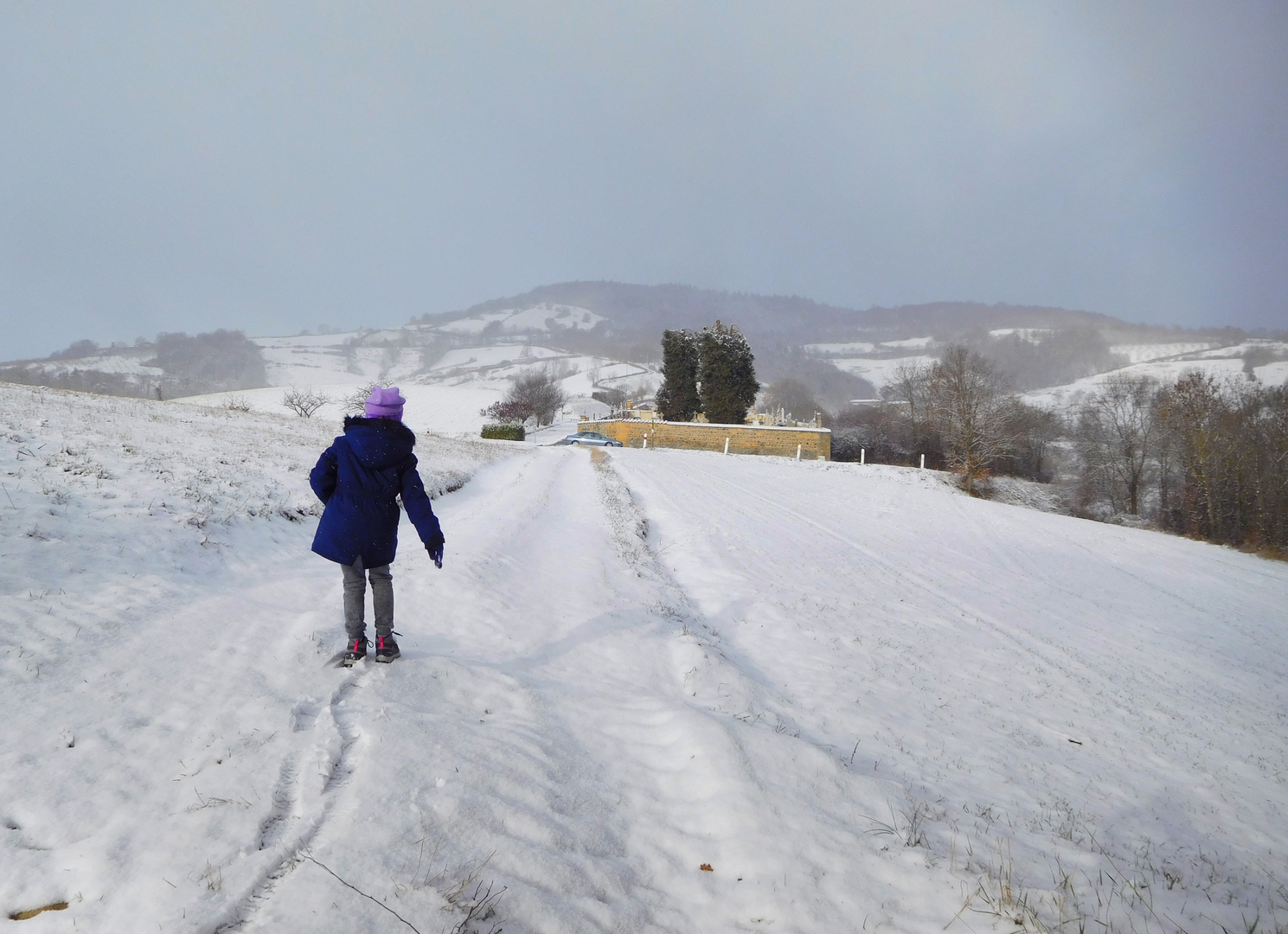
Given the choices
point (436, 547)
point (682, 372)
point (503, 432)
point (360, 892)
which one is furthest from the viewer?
point (682, 372)

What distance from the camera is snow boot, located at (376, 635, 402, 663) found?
458 centimetres

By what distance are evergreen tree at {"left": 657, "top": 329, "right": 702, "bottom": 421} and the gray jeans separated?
2012 inches

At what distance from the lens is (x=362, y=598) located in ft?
15.2

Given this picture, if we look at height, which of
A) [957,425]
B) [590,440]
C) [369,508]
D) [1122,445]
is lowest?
[1122,445]

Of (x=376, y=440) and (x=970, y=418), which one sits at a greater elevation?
(x=970, y=418)

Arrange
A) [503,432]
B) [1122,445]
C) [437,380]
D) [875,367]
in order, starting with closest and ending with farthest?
[1122,445] < [503,432] < [437,380] < [875,367]

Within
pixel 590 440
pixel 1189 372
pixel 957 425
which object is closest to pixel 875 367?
pixel 1189 372

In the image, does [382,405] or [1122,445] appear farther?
[1122,445]

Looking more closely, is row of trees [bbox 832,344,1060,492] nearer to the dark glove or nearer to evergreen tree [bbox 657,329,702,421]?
Answer: evergreen tree [bbox 657,329,702,421]

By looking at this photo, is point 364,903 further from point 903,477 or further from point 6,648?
point 903,477

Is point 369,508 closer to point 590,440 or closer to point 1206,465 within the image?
point 1206,465

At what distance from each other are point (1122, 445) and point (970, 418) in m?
13.1

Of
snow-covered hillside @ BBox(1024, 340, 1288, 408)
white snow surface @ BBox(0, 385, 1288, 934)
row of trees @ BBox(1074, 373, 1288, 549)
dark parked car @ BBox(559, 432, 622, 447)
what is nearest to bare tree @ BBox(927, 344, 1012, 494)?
row of trees @ BBox(1074, 373, 1288, 549)

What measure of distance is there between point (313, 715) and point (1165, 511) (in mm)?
46083
